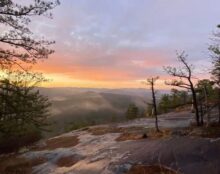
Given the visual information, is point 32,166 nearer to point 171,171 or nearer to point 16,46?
point 171,171

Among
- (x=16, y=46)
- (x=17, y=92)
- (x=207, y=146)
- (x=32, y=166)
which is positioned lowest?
(x=32, y=166)

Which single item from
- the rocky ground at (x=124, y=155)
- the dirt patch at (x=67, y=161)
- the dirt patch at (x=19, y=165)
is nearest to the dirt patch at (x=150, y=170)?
the rocky ground at (x=124, y=155)

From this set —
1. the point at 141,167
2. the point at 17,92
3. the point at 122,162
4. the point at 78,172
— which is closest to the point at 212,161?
the point at 141,167

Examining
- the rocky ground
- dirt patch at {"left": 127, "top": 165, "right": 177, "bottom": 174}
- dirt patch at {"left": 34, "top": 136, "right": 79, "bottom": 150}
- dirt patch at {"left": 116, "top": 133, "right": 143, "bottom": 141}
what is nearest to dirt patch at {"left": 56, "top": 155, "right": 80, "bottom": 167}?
the rocky ground

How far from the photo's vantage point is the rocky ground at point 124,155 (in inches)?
1030

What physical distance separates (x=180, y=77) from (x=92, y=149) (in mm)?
11445

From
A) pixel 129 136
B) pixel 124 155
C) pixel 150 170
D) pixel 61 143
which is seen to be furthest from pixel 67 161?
pixel 150 170

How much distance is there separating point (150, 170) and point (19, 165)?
18192 millimetres

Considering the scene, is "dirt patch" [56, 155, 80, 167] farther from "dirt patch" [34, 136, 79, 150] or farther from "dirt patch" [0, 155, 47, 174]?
"dirt patch" [34, 136, 79, 150]

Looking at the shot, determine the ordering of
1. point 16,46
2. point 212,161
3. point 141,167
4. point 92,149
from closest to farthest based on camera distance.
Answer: point 16,46 → point 212,161 → point 141,167 → point 92,149

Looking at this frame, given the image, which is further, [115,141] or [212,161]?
[115,141]

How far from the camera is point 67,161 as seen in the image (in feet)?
118

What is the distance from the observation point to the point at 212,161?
82.8 feet

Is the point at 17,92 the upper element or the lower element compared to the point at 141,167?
upper
